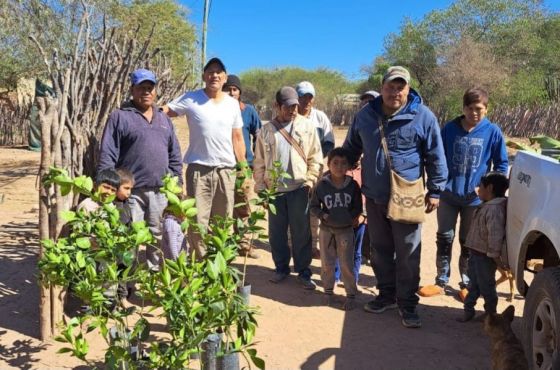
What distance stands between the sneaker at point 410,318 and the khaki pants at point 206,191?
5.14 feet

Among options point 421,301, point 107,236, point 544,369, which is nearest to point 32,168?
point 421,301

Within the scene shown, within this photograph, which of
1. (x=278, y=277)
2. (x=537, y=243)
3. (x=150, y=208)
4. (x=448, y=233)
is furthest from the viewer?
(x=278, y=277)

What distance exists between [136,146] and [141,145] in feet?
0.12

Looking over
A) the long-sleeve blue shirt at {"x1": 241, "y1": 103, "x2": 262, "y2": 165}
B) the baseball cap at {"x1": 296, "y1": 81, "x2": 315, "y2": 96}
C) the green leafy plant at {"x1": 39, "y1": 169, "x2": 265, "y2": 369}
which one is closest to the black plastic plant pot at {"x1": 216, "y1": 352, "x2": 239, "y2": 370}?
the green leafy plant at {"x1": 39, "y1": 169, "x2": 265, "y2": 369}

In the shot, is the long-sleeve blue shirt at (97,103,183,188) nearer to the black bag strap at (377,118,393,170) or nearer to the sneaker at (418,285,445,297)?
the black bag strap at (377,118,393,170)

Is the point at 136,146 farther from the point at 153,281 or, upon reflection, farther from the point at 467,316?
the point at 467,316

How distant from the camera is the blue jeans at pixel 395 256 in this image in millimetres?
3770

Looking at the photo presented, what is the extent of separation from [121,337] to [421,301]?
2.75 meters

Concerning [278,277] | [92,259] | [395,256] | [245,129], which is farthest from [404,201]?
[245,129]

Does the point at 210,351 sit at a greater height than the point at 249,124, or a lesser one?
lesser

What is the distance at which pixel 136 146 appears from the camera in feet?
12.4

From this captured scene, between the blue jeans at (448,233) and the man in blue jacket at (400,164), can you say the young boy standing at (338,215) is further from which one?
the blue jeans at (448,233)

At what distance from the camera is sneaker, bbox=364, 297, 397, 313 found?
4.08m

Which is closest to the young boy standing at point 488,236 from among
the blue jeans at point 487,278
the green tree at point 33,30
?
the blue jeans at point 487,278
